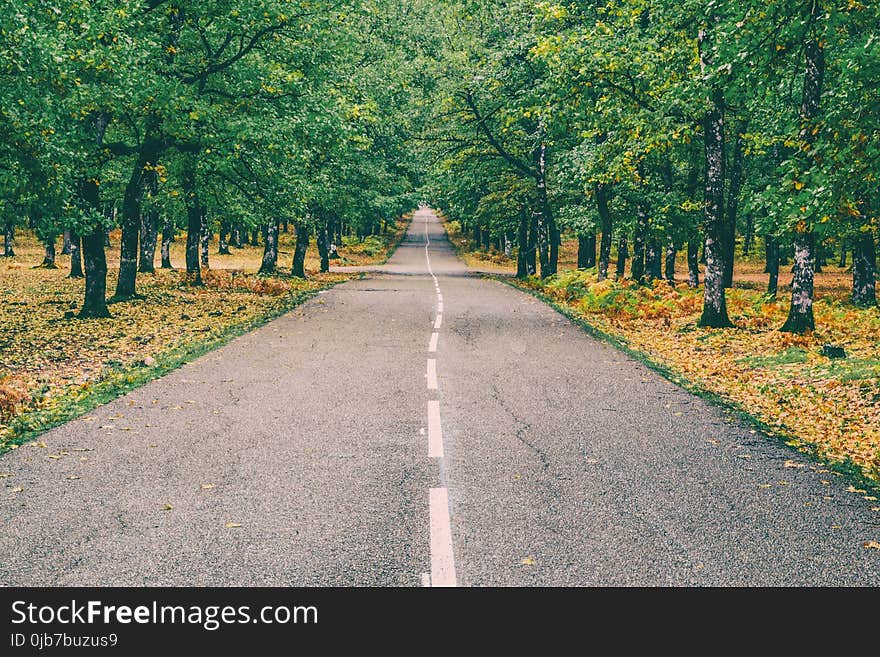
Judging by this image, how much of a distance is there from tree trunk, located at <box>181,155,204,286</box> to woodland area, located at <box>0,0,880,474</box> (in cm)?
10

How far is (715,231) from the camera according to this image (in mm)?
17641

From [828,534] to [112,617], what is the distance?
4976mm

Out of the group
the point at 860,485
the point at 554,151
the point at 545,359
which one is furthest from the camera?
the point at 554,151

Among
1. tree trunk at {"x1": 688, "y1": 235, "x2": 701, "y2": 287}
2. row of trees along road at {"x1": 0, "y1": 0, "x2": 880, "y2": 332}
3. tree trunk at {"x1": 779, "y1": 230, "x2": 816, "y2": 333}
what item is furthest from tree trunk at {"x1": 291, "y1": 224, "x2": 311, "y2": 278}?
tree trunk at {"x1": 779, "y1": 230, "x2": 816, "y2": 333}

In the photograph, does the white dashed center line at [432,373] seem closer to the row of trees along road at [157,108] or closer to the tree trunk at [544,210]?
the row of trees along road at [157,108]

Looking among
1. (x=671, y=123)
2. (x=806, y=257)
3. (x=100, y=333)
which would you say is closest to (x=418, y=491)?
(x=100, y=333)

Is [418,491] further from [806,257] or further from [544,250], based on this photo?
[544,250]

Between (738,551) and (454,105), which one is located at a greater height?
(454,105)

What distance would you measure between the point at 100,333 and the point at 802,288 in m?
15.4

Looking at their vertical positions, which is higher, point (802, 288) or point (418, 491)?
point (802, 288)

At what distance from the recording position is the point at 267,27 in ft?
60.0

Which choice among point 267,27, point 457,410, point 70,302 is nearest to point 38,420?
point 457,410

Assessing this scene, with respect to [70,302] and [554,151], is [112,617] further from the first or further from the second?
[554,151]

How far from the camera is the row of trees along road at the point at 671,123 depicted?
1038 cm
